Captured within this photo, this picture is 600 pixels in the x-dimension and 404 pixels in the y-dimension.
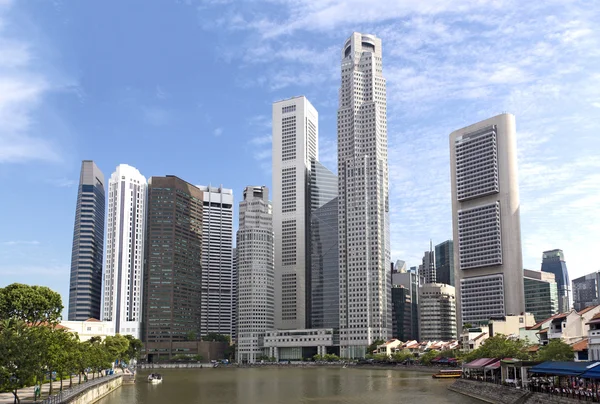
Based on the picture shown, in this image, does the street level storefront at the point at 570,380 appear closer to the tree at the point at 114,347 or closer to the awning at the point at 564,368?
the awning at the point at 564,368

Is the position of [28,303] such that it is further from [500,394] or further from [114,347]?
[500,394]

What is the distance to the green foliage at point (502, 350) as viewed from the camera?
388 feet

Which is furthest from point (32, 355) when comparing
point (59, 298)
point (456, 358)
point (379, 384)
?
point (456, 358)

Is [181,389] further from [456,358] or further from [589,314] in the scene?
[456,358]

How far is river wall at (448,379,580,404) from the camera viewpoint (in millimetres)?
72006

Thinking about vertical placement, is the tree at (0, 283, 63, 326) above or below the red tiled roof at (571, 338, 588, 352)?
above

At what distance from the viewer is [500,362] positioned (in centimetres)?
10012

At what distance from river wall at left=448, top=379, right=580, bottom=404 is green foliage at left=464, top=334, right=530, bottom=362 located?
38.2ft

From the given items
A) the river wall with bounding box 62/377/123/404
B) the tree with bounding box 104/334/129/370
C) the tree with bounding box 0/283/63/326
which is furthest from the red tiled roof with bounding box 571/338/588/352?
the tree with bounding box 104/334/129/370

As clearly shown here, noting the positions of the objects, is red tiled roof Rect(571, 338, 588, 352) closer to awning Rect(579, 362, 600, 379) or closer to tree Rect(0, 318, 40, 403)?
awning Rect(579, 362, 600, 379)

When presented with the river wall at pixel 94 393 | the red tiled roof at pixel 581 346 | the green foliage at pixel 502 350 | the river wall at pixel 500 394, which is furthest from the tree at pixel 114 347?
the red tiled roof at pixel 581 346

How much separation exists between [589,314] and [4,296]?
97.0m

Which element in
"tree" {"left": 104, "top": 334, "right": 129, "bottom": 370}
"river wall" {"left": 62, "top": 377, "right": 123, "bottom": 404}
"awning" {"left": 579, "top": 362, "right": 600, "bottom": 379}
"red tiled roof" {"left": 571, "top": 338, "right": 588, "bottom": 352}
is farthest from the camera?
"tree" {"left": 104, "top": 334, "right": 129, "bottom": 370}

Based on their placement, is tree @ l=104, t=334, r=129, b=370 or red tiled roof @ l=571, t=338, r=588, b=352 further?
tree @ l=104, t=334, r=129, b=370
